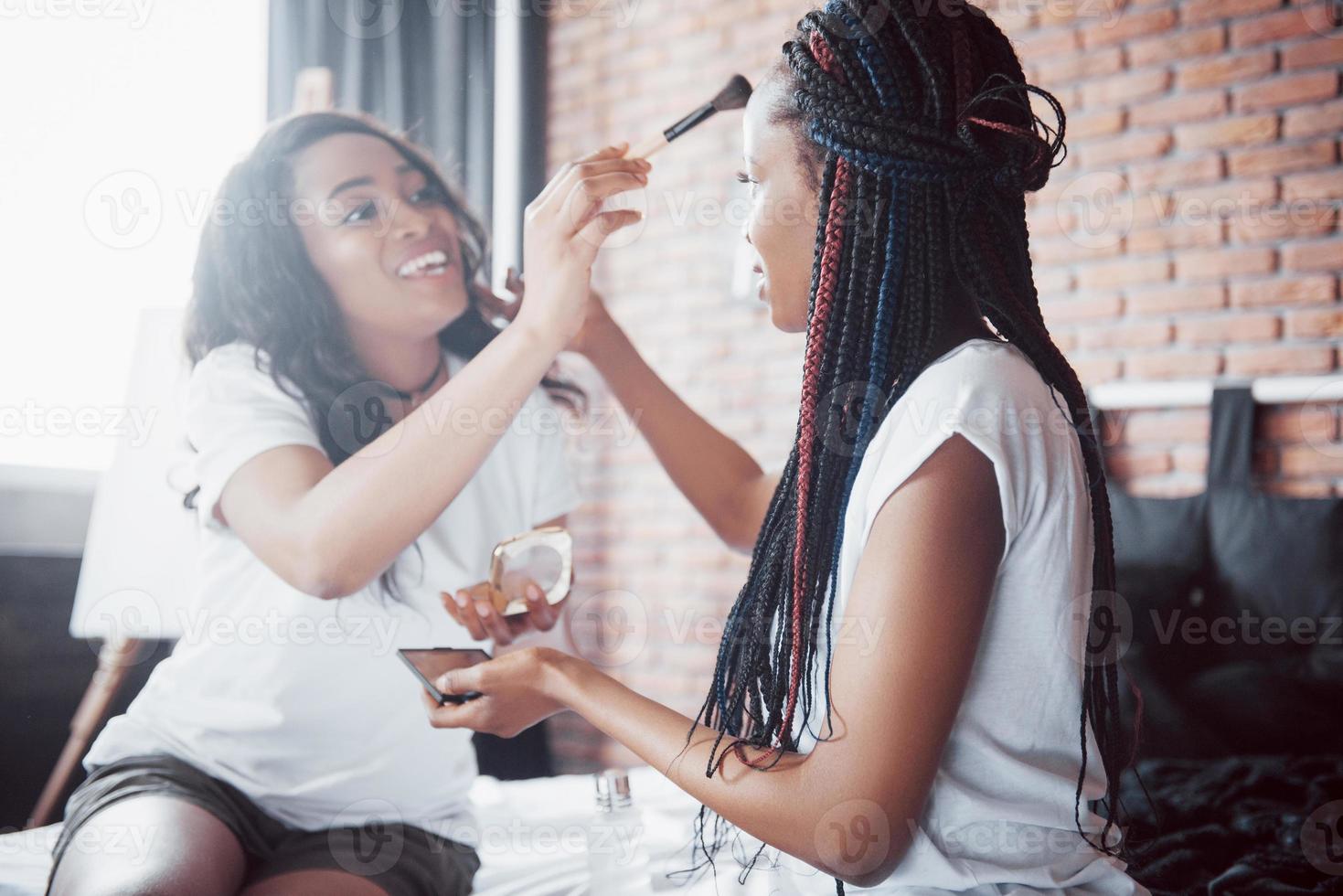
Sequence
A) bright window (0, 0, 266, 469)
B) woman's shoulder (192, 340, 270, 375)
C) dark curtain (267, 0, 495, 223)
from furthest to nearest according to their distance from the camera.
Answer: dark curtain (267, 0, 495, 223) → bright window (0, 0, 266, 469) → woman's shoulder (192, 340, 270, 375)

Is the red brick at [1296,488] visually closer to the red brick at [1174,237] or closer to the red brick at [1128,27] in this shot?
the red brick at [1174,237]

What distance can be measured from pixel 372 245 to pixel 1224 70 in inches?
72.3

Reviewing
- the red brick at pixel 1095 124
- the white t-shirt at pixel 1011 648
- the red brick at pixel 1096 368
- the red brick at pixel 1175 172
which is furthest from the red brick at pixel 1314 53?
the white t-shirt at pixel 1011 648

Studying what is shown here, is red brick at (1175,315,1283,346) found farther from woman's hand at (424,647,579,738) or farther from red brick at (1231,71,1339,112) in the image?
woman's hand at (424,647,579,738)

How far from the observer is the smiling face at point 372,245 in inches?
53.2

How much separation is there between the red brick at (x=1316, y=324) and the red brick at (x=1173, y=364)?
0.47ft

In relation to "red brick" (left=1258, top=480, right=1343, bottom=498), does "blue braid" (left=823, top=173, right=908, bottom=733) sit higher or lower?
higher

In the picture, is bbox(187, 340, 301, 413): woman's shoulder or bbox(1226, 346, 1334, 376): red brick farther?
bbox(1226, 346, 1334, 376): red brick

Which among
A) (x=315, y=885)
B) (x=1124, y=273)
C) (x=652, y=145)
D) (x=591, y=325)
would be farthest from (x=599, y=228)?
(x=1124, y=273)

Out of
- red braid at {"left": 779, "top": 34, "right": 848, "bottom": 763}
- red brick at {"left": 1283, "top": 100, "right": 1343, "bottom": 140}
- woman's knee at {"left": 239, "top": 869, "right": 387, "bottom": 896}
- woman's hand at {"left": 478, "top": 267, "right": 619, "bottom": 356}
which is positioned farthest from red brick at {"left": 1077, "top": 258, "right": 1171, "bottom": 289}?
woman's knee at {"left": 239, "top": 869, "right": 387, "bottom": 896}

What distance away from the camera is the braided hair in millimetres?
843

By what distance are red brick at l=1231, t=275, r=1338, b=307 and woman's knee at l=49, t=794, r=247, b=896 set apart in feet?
6.88

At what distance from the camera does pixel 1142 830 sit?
1.37 meters

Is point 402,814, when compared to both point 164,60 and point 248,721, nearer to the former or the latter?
point 248,721
